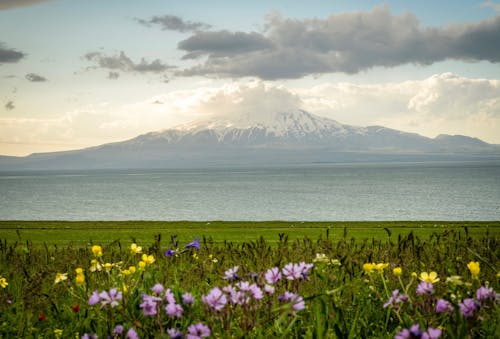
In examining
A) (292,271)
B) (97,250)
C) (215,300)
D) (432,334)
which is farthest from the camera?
(97,250)

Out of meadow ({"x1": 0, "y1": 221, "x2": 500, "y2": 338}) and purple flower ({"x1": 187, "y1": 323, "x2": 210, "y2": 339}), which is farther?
meadow ({"x1": 0, "y1": 221, "x2": 500, "y2": 338})

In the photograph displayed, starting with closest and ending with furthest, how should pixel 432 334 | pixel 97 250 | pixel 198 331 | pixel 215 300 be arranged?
pixel 432 334, pixel 198 331, pixel 215 300, pixel 97 250

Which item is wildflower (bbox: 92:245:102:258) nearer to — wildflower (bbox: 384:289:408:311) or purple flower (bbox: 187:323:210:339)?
purple flower (bbox: 187:323:210:339)

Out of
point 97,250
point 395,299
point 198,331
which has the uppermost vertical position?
point 97,250

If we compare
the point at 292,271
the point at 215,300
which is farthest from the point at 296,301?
the point at 292,271

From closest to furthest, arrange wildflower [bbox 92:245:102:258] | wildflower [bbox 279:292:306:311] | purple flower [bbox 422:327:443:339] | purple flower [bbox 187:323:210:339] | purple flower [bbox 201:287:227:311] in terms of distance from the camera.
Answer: purple flower [bbox 422:327:443:339] → purple flower [bbox 187:323:210:339] → wildflower [bbox 279:292:306:311] → purple flower [bbox 201:287:227:311] → wildflower [bbox 92:245:102:258]

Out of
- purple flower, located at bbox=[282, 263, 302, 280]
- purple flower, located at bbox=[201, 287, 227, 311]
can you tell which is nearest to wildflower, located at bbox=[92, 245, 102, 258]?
purple flower, located at bbox=[201, 287, 227, 311]

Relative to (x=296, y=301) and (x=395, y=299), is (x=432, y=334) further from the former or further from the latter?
(x=395, y=299)

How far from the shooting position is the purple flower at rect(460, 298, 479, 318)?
2.12 metres

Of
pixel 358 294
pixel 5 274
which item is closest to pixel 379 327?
pixel 358 294

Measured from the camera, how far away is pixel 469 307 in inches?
85.0

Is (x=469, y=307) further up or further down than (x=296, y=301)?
further down

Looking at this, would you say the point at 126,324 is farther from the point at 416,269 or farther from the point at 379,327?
the point at 416,269

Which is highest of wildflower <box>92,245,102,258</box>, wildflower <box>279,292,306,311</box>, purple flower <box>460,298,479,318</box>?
wildflower <box>92,245,102,258</box>
